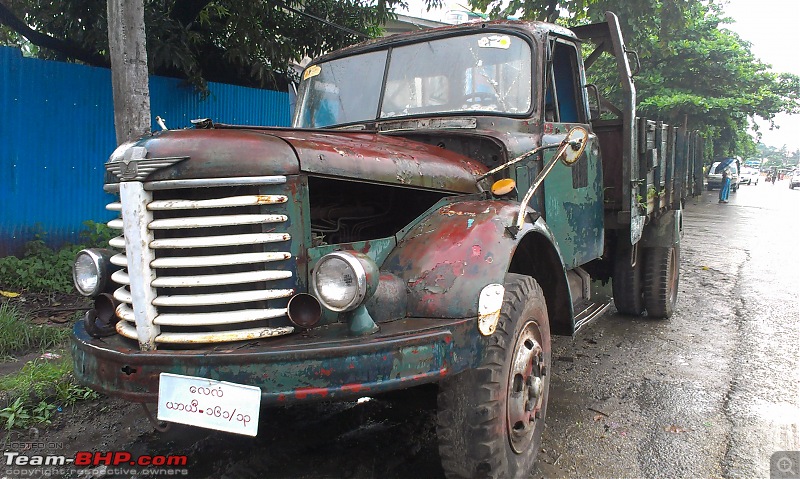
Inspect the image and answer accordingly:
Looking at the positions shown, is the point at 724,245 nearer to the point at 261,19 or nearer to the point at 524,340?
the point at 261,19

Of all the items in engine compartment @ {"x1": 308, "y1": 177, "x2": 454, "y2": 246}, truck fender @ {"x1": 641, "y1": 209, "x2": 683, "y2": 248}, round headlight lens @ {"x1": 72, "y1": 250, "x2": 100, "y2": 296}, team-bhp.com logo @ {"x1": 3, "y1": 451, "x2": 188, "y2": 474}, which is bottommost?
team-bhp.com logo @ {"x1": 3, "y1": 451, "x2": 188, "y2": 474}

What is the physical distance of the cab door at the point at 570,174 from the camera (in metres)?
3.57

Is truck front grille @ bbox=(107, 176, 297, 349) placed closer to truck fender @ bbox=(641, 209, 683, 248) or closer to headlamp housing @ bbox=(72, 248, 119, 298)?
headlamp housing @ bbox=(72, 248, 119, 298)

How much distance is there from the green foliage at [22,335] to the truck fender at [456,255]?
335 centimetres

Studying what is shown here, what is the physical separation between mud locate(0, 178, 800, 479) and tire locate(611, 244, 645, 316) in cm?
49

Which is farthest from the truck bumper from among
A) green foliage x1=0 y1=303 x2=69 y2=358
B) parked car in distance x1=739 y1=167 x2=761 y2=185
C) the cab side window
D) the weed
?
parked car in distance x1=739 y1=167 x2=761 y2=185

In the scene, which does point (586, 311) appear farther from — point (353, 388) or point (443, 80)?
point (353, 388)

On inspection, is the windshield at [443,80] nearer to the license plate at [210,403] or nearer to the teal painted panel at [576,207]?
the teal painted panel at [576,207]

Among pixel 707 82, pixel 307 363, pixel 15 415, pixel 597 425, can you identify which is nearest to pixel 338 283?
pixel 307 363

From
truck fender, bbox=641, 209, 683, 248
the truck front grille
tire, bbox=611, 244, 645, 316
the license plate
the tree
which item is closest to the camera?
the license plate

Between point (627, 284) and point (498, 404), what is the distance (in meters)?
3.60

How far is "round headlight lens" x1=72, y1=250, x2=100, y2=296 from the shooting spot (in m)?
2.53

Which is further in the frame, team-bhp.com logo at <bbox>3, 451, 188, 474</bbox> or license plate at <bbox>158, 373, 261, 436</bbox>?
team-bhp.com logo at <bbox>3, 451, 188, 474</bbox>

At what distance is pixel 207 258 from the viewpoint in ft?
6.86
